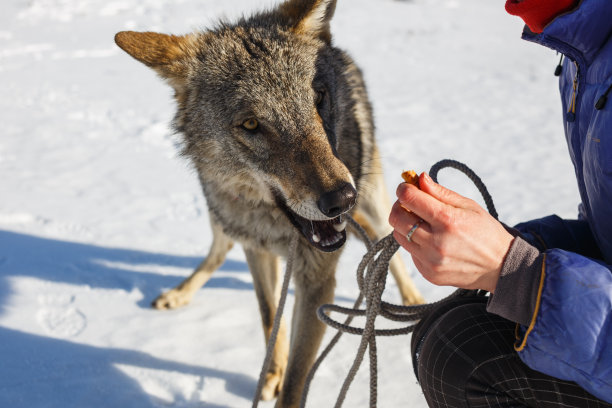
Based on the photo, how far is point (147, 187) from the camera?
13.5 ft

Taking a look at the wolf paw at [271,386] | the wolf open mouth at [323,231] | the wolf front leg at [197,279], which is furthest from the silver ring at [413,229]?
the wolf front leg at [197,279]

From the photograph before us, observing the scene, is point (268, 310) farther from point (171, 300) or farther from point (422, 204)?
point (422, 204)

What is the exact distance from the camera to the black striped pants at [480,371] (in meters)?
1.37

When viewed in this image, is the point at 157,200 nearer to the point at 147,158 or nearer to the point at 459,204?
the point at 147,158

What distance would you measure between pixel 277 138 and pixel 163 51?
0.73 meters

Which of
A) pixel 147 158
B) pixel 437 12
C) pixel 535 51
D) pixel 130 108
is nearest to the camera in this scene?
pixel 147 158

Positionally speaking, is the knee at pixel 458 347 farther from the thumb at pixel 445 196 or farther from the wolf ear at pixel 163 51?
the wolf ear at pixel 163 51

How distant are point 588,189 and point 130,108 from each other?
4.97 meters

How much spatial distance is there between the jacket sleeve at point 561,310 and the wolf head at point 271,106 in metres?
0.64

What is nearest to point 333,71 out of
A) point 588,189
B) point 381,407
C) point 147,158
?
point 588,189

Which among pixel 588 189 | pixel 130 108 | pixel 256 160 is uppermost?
pixel 588 189

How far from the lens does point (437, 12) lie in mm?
9406

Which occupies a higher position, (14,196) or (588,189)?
(588,189)

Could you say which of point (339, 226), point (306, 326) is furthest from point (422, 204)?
point (306, 326)
